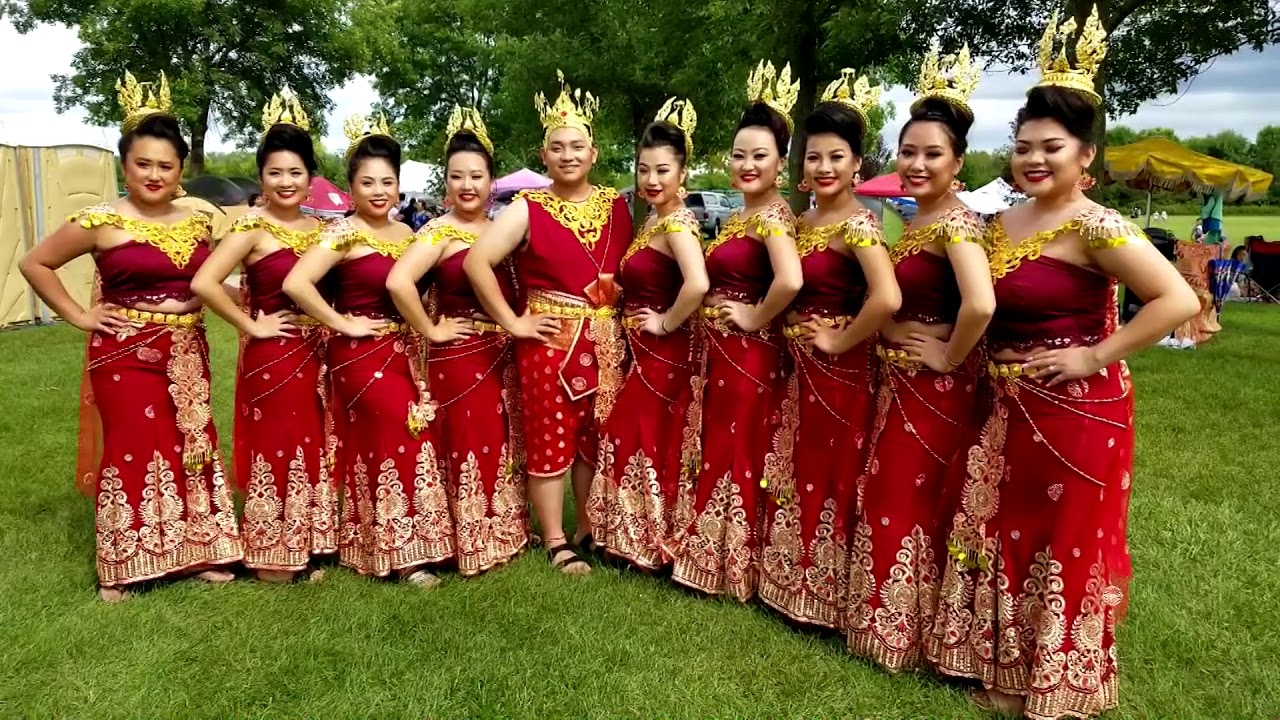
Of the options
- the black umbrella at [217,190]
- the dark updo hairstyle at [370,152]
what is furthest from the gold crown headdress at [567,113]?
the black umbrella at [217,190]

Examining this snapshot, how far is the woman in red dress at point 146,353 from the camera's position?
3.63 meters

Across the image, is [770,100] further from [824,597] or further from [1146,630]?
[1146,630]

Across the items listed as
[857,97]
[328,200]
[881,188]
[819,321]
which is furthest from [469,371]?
[881,188]

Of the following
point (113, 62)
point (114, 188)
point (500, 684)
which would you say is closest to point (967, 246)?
point (500, 684)

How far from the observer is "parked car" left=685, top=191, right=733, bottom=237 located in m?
28.3

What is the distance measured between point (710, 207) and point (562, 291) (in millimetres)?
26786

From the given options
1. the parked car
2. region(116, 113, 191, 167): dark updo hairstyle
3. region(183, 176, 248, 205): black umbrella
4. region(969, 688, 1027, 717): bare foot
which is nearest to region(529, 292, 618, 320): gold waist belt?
region(116, 113, 191, 167): dark updo hairstyle

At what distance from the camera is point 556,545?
409 cm

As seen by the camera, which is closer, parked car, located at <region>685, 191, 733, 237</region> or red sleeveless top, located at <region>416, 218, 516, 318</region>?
red sleeveless top, located at <region>416, 218, 516, 318</region>

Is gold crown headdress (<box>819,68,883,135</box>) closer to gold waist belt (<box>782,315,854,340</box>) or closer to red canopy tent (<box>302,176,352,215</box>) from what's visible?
gold waist belt (<box>782,315,854,340</box>)

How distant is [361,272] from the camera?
3.72m

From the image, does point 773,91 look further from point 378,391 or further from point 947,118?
point 378,391

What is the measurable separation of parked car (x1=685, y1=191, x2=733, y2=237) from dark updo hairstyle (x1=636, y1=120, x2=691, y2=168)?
24.0m

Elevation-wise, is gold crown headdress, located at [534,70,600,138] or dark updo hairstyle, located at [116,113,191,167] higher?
gold crown headdress, located at [534,70,600,138]
